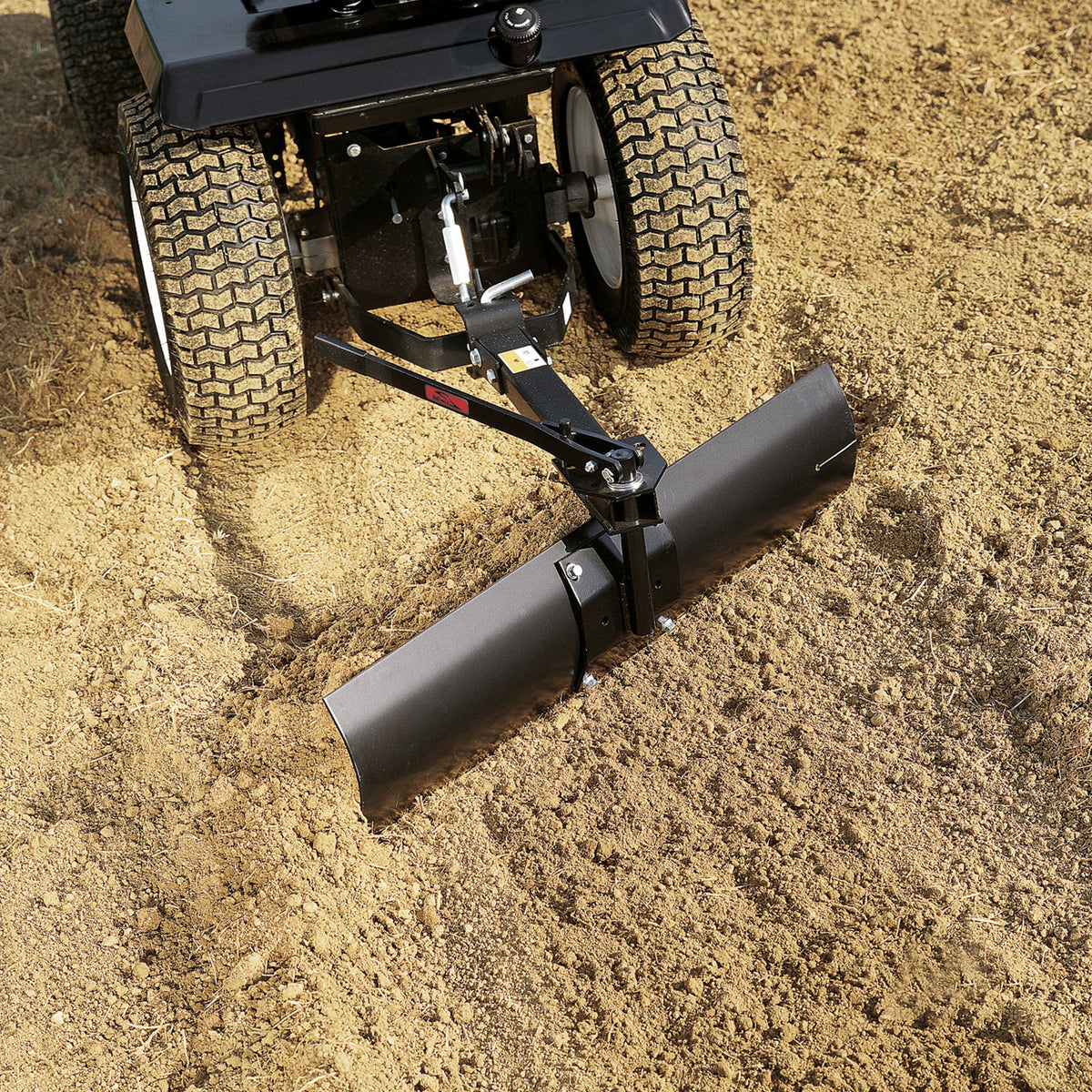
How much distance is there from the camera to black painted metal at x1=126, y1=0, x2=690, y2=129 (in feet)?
9.36

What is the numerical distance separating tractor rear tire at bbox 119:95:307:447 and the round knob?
742 millimetres

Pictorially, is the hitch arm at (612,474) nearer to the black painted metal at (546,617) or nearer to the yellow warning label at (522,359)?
the black painted metal at (546,617)

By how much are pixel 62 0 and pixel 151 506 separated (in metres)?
2.69

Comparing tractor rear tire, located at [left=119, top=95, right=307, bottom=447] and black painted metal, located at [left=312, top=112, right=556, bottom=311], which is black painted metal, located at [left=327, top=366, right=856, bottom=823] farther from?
tractor rear tire, located at [left=119, top=95, right=307, bottom=447]

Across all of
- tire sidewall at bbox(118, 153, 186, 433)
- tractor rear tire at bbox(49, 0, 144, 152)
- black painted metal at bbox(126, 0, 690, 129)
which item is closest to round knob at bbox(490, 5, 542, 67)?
black painted metal at bbox(126, 0, 690, 129)

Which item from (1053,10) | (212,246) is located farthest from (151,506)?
(1053,10)

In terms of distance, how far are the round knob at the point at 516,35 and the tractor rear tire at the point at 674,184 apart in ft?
1.37

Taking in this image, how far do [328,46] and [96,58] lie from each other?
248 cm

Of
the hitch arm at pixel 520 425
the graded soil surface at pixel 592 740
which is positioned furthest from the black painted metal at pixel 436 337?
the graded soil surface at pixel 592 740

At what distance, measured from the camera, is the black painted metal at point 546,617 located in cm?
253

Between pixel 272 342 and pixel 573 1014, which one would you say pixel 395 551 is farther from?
pixel 573 1014

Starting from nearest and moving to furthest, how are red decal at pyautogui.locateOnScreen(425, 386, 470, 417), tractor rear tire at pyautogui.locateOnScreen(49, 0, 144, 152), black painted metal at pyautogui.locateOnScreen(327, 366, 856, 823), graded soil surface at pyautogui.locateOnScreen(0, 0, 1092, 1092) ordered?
1. graded soil surface at pyautogui.locateOnScreen(0, 0, 1092, 1092)
2. black painted metal at pyautogui.locateOnScreen(327, 366, 856, 823)
3. red decal at pyautogui.locateOnScreen(425, 386, 470, 417)
4. tractor rear tire at pyautogui.locateOnScreen(49, 0, 144, 152)

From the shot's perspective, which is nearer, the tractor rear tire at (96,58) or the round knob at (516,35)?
the round knob at (516,35)

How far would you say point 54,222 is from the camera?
473 cm
